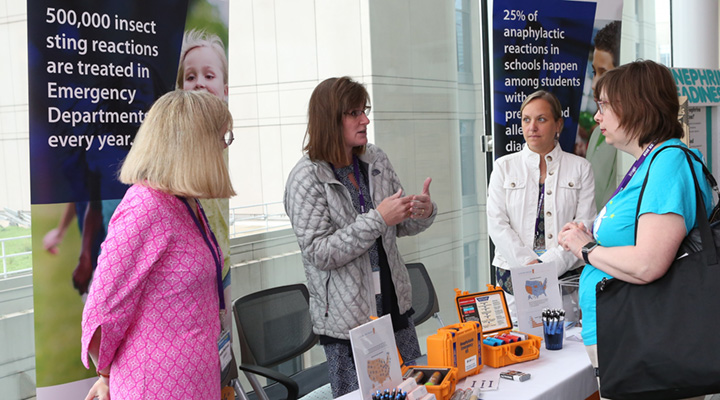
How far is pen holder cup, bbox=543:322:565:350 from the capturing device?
235cm

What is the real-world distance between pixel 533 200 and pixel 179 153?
2043mm

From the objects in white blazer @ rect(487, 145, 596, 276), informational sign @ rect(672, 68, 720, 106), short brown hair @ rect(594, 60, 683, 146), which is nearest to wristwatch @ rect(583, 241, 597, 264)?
short brown hair @ rect(594, 60, 683, 146)

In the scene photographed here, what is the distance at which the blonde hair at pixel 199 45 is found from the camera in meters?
2.57

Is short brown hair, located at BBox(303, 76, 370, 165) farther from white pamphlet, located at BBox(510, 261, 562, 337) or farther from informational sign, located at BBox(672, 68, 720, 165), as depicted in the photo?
informational sign, located at BBox(672, 68, 720, 165)

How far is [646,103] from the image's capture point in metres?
1.84

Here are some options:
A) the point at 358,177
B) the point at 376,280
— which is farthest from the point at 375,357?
the point at 358,177

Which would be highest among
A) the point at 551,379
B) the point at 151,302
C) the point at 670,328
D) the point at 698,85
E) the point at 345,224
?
the point at 698,85

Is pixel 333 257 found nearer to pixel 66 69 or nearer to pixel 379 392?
pixel 379 392

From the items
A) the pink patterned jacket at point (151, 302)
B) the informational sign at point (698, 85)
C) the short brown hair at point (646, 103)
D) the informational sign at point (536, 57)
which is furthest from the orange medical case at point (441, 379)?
the informational sign at point (698, 85)

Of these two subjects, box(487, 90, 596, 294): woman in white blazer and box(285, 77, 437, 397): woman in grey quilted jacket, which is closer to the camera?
box(285, 77, 437, 397): woman in grey quilted jacket

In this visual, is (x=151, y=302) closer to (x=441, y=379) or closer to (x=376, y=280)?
(x=441, y=379)

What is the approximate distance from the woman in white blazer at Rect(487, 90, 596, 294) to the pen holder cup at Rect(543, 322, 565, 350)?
2.62 feet

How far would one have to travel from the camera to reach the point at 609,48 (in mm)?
4844

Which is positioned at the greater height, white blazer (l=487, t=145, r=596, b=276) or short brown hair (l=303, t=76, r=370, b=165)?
short brown hair (l=303, t=76, r=370, b=165)
